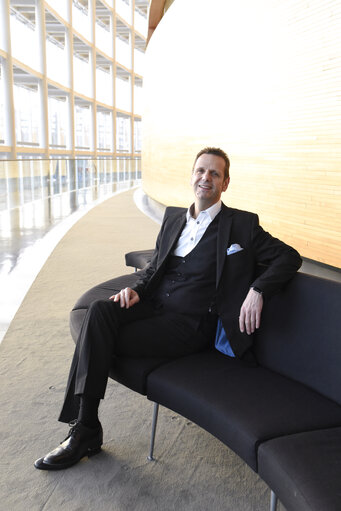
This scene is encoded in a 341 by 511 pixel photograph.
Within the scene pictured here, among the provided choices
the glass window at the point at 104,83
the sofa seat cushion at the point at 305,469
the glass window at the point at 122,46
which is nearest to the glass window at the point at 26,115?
the glass window at the point at 104,83

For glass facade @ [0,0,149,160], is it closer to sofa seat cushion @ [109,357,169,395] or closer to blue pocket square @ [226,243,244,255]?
blue pocket square @ [226,243,244,255]

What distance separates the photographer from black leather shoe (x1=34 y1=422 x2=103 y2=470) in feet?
7.05

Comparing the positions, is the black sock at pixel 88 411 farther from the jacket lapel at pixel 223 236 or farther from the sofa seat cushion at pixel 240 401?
the jacket lapel at pixel 223 236

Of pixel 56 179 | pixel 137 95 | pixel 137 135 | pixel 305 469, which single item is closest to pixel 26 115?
pixel 56 179

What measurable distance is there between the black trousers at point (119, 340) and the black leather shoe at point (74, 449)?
0.29 ft

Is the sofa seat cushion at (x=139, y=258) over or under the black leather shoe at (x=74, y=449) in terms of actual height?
over

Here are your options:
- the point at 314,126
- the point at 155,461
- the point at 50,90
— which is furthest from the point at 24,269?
the point at 50,90

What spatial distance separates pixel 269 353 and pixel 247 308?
24 cm

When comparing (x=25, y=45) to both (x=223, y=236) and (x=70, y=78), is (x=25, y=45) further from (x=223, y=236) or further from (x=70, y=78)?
(x=223, y=236)

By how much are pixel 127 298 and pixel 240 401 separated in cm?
84

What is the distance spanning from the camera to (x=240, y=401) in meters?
1.88

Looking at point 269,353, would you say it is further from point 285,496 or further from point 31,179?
point 31,179

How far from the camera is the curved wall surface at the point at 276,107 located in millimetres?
4629

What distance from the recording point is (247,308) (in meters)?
2.23
